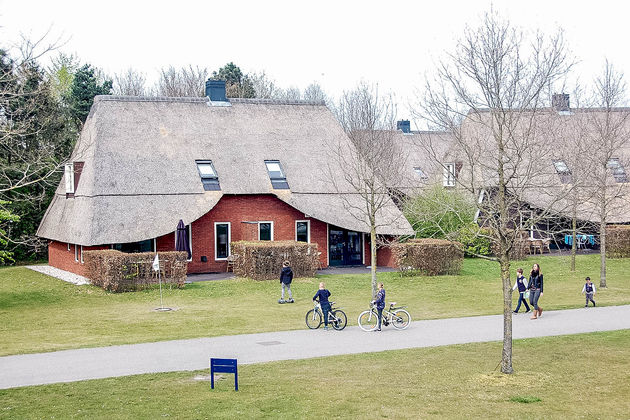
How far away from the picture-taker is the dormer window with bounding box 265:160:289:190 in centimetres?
3644

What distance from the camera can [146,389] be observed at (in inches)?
563

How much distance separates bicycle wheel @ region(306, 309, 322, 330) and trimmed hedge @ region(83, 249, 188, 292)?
851cm

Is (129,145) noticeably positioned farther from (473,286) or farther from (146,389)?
(146,389)

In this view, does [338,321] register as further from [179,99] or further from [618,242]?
[618,242]

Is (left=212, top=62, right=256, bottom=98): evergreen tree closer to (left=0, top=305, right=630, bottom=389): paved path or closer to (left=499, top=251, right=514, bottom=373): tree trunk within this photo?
(left=0, top=305, right=630, bottom=389): paved path

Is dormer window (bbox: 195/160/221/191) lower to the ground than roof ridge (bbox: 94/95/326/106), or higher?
lower

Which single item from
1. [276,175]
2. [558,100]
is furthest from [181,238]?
[558,100]

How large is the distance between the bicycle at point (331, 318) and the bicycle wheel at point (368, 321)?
52cm

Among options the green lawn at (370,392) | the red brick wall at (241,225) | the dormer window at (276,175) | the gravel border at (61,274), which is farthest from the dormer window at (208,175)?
the green lawn at (370,392)

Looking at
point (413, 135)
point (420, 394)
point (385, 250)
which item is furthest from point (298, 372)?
point (413, 135)

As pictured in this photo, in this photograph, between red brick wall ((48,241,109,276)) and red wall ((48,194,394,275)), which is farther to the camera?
red wall ((48,194,394,275))

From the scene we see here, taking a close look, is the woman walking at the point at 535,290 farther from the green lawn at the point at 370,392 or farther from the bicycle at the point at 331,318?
the bicycle at the point at 331,318

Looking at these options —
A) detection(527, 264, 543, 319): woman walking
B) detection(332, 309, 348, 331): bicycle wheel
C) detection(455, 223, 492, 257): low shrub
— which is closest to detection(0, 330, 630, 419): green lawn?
detection(455, 223, 492, 257): low shrub

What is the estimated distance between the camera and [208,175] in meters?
35.7
